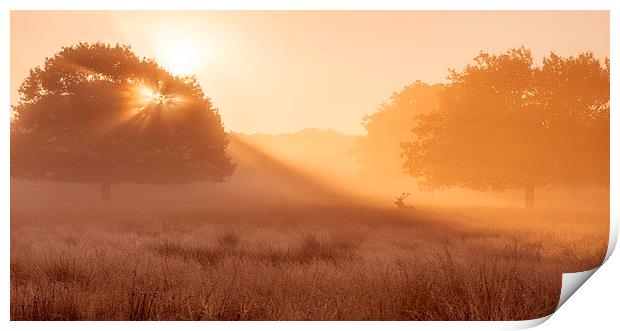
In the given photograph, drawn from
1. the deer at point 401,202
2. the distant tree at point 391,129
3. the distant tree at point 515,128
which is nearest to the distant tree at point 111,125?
the distant tree at point 391,129

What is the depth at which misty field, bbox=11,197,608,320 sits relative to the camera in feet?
16.0

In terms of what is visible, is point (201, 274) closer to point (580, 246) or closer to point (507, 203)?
point (580, 246)

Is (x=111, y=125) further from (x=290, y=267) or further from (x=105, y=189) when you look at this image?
(x=290, y=267)

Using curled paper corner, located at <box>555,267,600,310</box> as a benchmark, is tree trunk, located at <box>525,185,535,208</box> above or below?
above

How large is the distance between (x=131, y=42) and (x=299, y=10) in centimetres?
195

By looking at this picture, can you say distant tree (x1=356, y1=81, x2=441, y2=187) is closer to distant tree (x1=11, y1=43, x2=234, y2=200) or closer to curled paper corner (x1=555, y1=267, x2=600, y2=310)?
distant tree (x1=11, y1=43, x2=234, y2=200)

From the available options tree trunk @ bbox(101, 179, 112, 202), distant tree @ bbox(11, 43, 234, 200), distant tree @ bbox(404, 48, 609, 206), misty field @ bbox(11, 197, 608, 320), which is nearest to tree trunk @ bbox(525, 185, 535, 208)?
distant tree @ bbox(404, 48, 609, 206)

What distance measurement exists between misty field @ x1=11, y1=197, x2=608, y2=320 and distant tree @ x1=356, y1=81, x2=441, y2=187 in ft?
5.85

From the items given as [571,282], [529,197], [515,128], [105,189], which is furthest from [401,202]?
[571,282]

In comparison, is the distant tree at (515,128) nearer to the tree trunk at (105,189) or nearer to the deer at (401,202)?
the deer at (401,202)

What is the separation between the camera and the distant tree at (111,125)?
9883 millimetres

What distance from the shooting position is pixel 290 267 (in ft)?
19.4

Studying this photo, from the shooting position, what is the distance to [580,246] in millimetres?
7723

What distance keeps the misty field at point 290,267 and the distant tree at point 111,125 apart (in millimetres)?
2017
